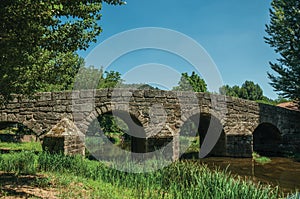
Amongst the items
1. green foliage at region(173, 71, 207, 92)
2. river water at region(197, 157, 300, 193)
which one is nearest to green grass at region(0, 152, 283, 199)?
river water at region(197, 157, 300, 193)

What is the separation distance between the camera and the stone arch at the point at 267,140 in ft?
59.7

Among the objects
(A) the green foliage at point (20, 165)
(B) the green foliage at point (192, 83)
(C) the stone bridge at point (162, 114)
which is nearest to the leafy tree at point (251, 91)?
(B) the green foliage at point (192, 83)

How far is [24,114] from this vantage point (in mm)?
11953

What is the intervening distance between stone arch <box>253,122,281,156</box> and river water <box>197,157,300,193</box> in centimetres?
342

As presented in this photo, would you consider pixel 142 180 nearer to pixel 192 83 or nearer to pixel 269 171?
pixel 269 171

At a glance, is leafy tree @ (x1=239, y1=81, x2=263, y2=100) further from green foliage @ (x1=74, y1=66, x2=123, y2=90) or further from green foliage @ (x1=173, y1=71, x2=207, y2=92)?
green foliage @ (x1=74, y1=66, x2=123, y2=90)

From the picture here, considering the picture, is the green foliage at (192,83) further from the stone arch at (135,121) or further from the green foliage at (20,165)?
the green foliage at (20,165)

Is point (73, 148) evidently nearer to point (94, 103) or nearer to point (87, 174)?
point (94, 103)

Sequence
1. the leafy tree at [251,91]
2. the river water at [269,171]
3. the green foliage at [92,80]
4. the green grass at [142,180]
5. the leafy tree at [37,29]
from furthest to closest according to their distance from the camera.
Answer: the leafy tree at [251,91]
the green foliage at [92,80]
the river water at [269,171]
the green grass at [142,180]
the leafy tree at [37,29]

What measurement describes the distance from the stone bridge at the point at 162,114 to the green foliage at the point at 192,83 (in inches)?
552

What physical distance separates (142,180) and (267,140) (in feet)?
51.9

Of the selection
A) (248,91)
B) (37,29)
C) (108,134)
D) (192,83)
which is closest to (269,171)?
(37,29)

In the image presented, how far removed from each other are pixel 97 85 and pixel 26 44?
2445 cm

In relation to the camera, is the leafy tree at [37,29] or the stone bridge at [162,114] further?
the stone bridge at [162,114]
